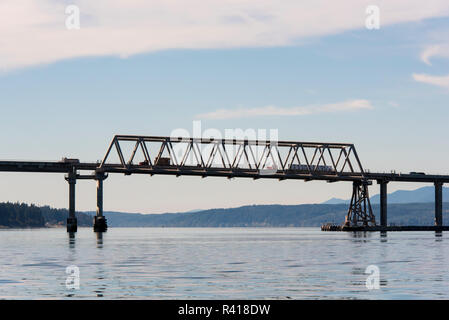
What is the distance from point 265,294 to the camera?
127 ft

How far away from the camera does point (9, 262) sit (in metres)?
66.9
